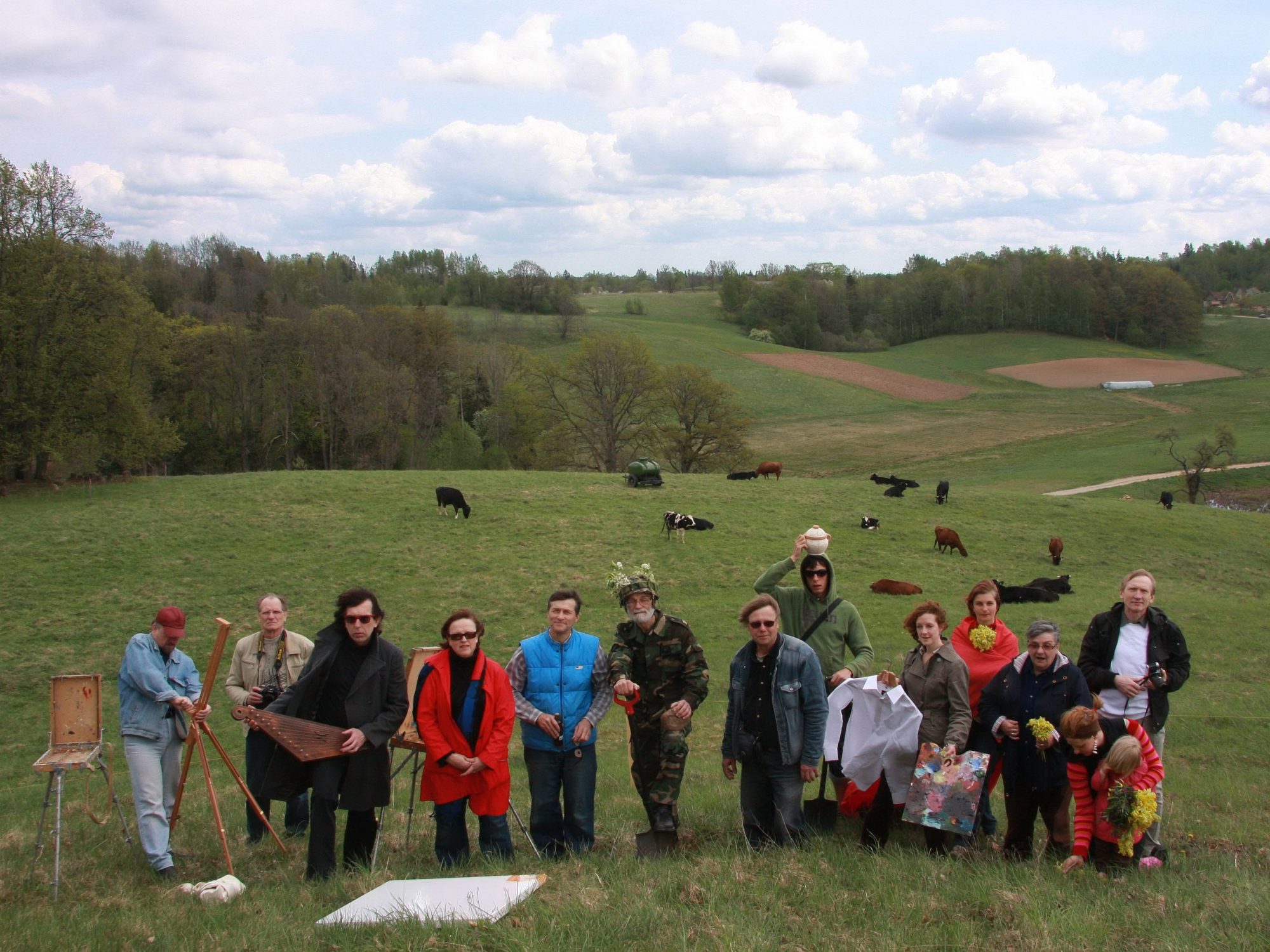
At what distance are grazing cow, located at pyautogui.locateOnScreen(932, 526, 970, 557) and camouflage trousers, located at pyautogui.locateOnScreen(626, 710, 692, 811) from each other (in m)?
19.6

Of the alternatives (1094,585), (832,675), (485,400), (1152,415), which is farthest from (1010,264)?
(832,675)

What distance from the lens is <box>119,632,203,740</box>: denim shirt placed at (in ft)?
22.0

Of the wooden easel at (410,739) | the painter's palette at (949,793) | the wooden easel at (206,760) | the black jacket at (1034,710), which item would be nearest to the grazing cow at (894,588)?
the wooden easel at (410,739)

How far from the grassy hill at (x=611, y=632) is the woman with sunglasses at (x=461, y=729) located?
46cm

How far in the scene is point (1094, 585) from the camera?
2270 cm

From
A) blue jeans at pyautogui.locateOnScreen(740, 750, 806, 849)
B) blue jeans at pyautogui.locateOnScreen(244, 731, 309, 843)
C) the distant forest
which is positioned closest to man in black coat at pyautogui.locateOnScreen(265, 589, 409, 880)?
blue jeans at pyautogui.locateOnScreen(244, 731, 309, 843)

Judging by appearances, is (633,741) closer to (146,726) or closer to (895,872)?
(895,872)

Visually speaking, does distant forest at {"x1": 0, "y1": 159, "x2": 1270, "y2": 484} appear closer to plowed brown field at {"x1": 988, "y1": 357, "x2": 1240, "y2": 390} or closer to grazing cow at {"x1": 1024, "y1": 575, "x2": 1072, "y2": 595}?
plowed brown field at {"x1": 988, "y1": 357, "x2": 1240, "y2": 390}

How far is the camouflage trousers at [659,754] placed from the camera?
657 centimetres

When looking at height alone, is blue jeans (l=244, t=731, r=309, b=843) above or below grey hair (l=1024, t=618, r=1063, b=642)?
below

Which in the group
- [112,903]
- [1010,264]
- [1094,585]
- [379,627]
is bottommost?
[1094,585]

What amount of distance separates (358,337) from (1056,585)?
48752 mm

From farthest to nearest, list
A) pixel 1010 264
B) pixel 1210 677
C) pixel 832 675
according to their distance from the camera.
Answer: pixel 1010 264
pixel 1210 677
pixel 832 675

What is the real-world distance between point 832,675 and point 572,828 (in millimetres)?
2336
